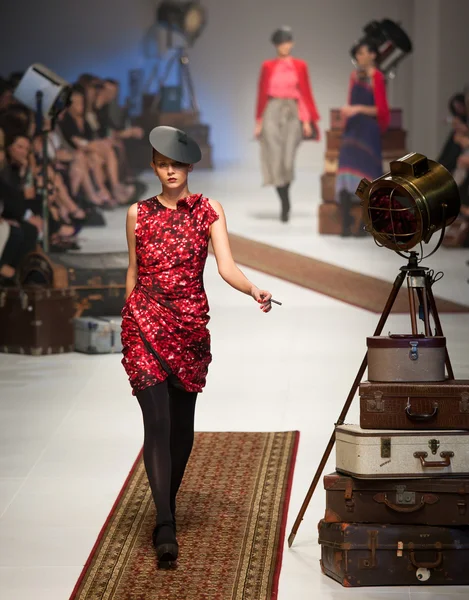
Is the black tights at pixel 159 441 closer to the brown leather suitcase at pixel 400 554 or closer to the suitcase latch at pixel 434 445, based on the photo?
the brown leather suitcase at pixel 400 554

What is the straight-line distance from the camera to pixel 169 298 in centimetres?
442

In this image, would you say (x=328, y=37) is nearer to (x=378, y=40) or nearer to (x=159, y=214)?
(x=378, y=40)

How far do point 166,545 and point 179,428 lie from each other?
1.34 ft

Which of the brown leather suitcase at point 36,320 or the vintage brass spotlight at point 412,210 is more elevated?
the vintage brass spotlight at point 412,210

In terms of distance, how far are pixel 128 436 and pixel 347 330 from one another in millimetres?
3058

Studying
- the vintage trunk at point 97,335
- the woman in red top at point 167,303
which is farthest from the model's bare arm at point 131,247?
the vintage trunk at point 97,335

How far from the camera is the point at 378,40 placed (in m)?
11.5

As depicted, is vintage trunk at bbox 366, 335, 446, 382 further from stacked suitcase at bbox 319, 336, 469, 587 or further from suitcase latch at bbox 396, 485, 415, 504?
suitcase latch at bbox 396, 485, 415, 504

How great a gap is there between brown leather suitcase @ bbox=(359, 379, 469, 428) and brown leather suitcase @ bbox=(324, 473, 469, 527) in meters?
0.18

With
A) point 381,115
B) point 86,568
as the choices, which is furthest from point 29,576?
point 381,115

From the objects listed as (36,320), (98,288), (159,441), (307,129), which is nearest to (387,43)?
(307,129)

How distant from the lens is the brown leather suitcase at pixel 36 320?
328 inches

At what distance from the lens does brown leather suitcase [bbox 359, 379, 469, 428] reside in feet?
13.9

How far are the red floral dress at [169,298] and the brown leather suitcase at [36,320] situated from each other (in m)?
3.94
